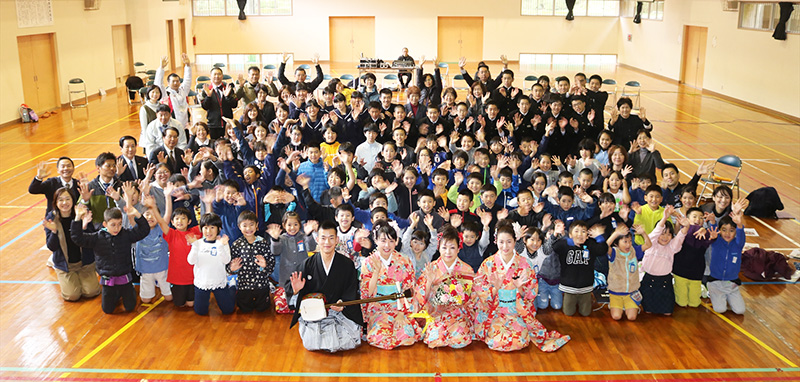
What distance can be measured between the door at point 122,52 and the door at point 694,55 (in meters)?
21.0

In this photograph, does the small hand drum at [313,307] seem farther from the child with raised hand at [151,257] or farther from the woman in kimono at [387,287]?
the child with raised hand at [151,257]

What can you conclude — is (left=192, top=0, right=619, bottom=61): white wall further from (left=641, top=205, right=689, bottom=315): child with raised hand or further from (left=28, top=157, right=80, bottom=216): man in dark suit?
Answer: (left=641, top=205, right=689, bottom=315): child with raised hand

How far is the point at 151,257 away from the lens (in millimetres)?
7301

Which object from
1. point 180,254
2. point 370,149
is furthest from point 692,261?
point 180,254

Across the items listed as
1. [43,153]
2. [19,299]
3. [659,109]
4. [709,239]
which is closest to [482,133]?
[709,239]

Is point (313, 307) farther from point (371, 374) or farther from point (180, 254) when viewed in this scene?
point (180, 254)

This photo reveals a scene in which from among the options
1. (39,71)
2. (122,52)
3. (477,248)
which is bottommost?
(477,248)

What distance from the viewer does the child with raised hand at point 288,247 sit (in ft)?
23.1

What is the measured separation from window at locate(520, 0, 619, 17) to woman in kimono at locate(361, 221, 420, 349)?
2742 cm

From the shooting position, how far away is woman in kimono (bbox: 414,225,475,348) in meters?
6.41

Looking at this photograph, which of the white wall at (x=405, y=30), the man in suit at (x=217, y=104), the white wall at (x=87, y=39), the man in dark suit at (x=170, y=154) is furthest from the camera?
the white wall at (x=405, y=30)

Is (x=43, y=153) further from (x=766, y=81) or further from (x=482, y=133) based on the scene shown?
(x=766, y=81)

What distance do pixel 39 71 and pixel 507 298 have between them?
1722 cm

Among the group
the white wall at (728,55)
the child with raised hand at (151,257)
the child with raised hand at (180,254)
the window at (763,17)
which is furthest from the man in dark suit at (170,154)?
the window at (763,17)
